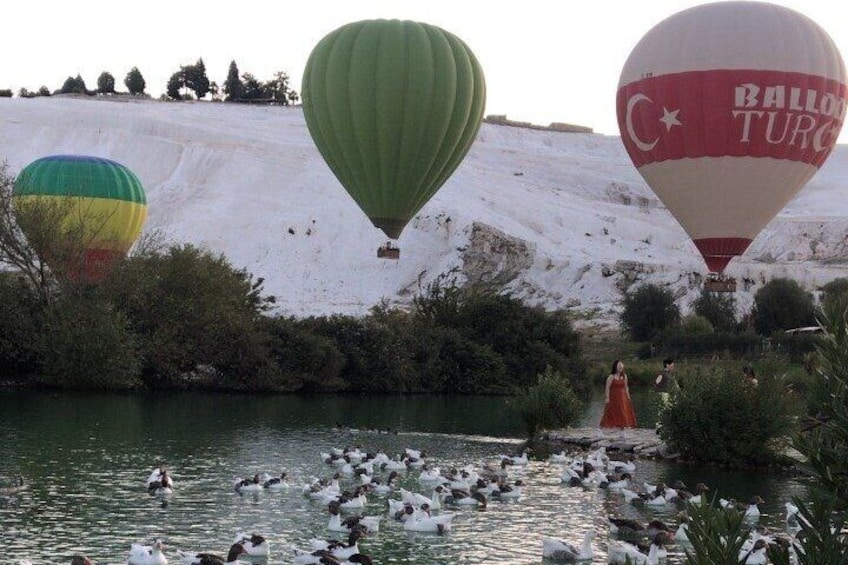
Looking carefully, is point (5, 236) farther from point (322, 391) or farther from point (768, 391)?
point (768, 391)

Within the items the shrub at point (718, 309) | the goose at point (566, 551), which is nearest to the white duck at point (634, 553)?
the goose at point (566, 551)

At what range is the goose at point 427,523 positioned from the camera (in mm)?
20625

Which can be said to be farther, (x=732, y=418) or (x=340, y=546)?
(x=732, y=418)

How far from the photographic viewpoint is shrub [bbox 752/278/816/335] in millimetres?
82312

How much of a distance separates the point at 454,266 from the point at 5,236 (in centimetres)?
4902

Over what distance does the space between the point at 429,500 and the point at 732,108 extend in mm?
14152

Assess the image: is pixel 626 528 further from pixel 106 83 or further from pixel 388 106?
pixel 106 83

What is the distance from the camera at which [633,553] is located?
1777 cm

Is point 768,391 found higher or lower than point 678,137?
lower

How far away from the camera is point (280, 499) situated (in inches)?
928

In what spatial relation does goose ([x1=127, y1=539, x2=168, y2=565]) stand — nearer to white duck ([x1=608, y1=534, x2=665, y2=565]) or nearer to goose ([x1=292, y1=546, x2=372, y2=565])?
goose ([x1=292, y1=546, x2=372, y2=565])

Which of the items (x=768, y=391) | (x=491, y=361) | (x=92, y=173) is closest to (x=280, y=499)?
(x=768, y=391)

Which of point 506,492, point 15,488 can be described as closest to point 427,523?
point 506,492

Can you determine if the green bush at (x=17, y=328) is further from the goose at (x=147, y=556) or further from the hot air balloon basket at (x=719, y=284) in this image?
the goose at (x=147, y=556)
